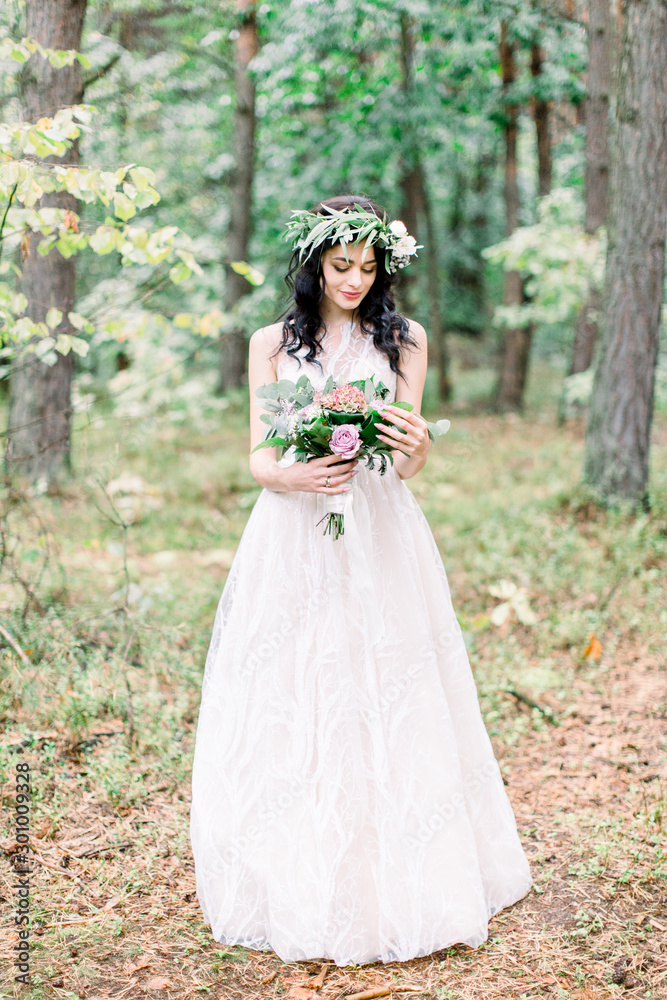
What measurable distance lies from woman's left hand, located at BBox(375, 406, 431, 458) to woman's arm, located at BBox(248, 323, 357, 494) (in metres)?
0.16

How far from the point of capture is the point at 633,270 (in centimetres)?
641

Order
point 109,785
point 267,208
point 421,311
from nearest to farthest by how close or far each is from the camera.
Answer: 1. point 109,785
2. point 267,208
3. point 421,311

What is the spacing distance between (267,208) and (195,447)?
210 inches

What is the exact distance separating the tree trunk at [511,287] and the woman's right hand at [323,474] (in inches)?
449

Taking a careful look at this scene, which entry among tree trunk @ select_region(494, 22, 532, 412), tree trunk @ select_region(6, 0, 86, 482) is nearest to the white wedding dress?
tree trunk @ select_region(6, 0, 86, 482)

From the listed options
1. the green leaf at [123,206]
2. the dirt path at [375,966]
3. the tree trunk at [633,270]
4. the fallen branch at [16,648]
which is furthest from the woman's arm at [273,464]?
the tree trunk at [633,270]

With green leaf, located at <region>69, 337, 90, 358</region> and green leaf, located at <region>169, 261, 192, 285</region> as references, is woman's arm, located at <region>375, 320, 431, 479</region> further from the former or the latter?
green leaf, located at <region>69, 337, 90, 358</region>

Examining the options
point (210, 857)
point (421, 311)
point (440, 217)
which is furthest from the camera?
point (440, 217)

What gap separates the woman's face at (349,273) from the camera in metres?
2.71

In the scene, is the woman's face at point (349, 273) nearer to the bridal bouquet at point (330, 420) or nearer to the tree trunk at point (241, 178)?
the bridal bouquet at point (330, 420)

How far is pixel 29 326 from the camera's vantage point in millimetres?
3729

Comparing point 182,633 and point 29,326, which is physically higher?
point 29,326

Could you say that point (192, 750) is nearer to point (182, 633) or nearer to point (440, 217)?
point (182, 633)

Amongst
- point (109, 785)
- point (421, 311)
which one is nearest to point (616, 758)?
point (109, 785)
